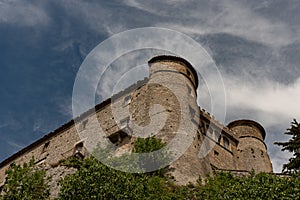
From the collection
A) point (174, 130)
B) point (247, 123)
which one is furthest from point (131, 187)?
point (247, 123)

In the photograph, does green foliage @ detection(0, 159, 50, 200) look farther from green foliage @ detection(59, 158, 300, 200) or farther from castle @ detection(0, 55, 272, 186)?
castle @ detection(0, 55, 272, 186)

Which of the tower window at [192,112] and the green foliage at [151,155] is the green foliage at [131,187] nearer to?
the green foliage at [151,155]

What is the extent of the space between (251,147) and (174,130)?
12702 millimetres

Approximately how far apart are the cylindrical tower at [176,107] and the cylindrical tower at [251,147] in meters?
7.95

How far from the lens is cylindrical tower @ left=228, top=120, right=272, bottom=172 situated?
34.5 metres

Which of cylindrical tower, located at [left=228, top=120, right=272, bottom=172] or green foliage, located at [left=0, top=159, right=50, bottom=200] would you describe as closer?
green foliage, located at [left=0, top=159, right=50, bottom=200]

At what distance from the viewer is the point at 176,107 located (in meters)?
28.2

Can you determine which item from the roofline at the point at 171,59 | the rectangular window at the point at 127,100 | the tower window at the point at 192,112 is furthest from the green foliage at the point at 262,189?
the roofline at the point at 171,59

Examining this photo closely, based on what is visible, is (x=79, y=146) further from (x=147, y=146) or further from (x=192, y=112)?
(x=147, y=146)

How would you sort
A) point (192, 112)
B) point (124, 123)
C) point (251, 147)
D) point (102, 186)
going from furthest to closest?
point (251, 147) → point (124, 123) → point (192, 112) → point (102, 186)

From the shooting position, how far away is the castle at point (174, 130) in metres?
26.4

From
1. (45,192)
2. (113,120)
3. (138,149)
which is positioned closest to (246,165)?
(113,120)

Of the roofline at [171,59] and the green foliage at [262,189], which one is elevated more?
the roofline at [171,59]

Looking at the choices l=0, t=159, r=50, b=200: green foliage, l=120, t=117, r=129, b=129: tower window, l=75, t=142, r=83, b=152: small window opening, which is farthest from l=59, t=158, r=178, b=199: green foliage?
l=75, t=142, r=83, b=152: small window opening
